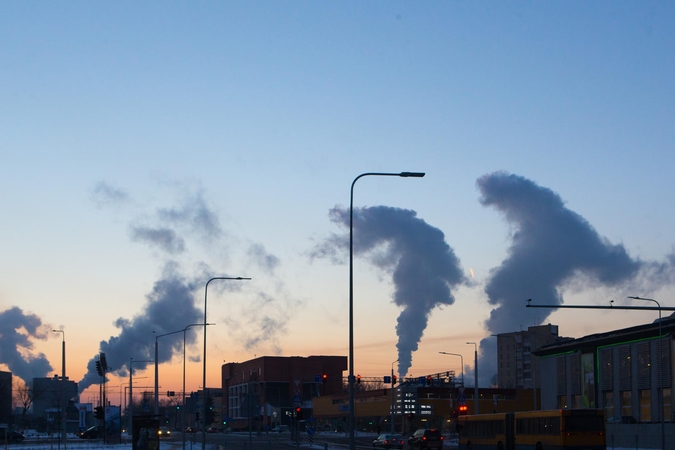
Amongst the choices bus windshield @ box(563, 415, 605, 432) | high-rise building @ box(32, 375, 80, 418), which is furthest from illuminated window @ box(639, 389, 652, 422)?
high-rise building @ box(32, 375, 80, 418)

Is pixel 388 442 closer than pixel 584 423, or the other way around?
pixel 584 423

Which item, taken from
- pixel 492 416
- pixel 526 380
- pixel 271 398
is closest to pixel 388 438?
pixel 492 416

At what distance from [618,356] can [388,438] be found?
23.5 meters

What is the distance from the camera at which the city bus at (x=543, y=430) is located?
38.5m

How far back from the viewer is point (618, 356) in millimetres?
72500

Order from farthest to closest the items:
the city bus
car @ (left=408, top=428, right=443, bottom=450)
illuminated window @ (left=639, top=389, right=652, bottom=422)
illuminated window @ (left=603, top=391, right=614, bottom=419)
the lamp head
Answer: illuminated window @ (left=603, top=391, right=614, bottom=419)
illuminated window @ (left=639, top=389, right=652, bottom=422)
car @ (left=408, top=428, right=443, bottom=450)
the city bus
the lamp head

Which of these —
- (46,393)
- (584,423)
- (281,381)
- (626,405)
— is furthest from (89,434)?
(584,423)

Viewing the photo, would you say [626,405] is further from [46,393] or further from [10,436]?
[46,393]

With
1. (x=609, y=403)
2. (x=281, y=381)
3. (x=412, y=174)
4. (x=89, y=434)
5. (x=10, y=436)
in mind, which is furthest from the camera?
(x=281, y=381)

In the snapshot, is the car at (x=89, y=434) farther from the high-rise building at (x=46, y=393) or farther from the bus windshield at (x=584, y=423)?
the bus windshield at (x=584, y=423)

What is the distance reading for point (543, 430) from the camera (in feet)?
133

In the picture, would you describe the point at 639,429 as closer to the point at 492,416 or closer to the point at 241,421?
the point at 492,416

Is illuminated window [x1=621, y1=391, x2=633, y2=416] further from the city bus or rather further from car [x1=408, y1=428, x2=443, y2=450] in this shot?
the city bus

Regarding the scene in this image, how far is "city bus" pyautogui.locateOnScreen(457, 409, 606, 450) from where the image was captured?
38531 mm
